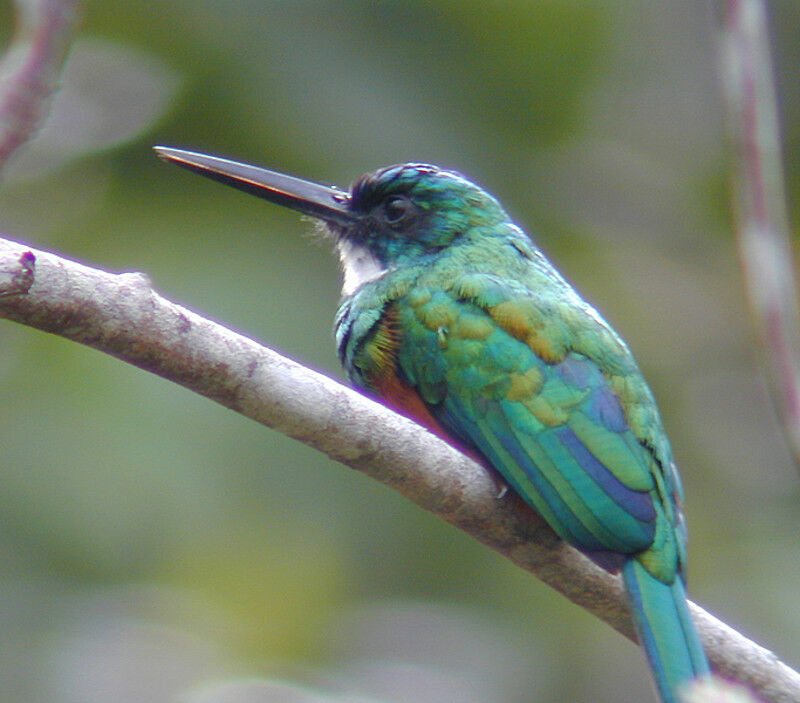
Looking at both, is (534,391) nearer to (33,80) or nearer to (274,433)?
(274,433)

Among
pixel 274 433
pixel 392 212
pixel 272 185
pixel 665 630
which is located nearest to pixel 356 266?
pixel 392 212

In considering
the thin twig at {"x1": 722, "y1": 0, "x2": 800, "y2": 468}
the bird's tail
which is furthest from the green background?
the thin twig at {"x1": 722, "y1": 0, "x2": 800, "y2": 468}

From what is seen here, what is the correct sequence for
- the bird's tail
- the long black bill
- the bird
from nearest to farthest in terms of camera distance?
1. the bird's tail
2. the bird
3. the long black bill

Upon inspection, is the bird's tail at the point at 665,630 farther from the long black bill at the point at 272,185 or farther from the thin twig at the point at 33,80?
the thin twig at the point at 33,80

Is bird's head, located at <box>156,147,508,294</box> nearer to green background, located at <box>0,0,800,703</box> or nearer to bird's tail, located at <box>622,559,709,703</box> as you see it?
green background, located at <box>0,0,800,703</box>

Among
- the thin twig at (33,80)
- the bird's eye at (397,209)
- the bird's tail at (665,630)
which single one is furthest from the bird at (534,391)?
the thin twig at (33,80)

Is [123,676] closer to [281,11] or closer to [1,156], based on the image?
[281,11]
